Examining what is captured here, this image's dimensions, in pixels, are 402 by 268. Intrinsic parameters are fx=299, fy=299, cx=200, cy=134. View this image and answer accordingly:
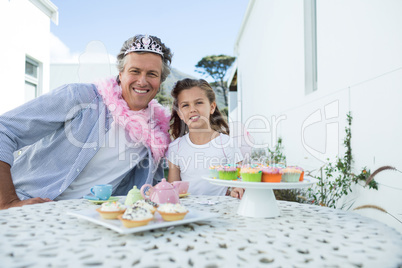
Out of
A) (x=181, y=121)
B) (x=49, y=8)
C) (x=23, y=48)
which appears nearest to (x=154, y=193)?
(x=181, y=121)

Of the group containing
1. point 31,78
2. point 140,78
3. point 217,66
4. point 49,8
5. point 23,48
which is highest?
point 217,66

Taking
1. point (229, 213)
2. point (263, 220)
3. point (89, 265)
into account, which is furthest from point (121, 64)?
point (89, 265)

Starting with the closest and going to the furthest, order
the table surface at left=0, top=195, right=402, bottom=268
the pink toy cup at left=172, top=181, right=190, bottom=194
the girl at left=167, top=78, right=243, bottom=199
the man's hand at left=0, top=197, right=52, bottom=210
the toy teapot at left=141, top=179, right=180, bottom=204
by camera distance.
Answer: the table surface at left=0, top=195, right=402, bottom=268
the toy teapot at left=141, top=179, right=180, bottom=204
the man's hand at left=0, top=197, right=52, bottom=210
the pink toy cup at left=172, top=181, right=190, bottom=194
the girl at left=167, top=78, right=243, bottom=199

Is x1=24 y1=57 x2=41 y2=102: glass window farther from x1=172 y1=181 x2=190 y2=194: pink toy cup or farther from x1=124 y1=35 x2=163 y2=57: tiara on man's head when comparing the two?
x1=172 y1=181 x2=190 y2=194: pink toy cup

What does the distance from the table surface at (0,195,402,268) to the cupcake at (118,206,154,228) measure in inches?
1.5

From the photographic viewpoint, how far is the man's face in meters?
2.15

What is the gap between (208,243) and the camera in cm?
88

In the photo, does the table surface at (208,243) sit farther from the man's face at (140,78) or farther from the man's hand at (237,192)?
the man's face at (140,78)

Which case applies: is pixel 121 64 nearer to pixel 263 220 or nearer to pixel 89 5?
pixel 263 220

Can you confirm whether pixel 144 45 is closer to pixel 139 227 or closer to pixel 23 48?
pixel 139 227

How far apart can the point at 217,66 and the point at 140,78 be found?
28.9 metres

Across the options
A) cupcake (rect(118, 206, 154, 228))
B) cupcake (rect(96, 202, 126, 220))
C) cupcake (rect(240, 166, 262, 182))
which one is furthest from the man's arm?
cupcake (rect(240, 166, 262, 182))

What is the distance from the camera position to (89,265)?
0.71 m

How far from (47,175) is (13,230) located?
1.06 meters
